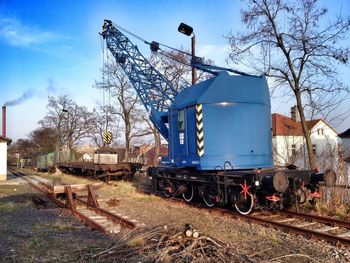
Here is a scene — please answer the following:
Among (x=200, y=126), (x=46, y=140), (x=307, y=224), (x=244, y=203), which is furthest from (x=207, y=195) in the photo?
(x=46, y=140)

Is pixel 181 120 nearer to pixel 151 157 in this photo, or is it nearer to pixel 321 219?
pixel 321 219

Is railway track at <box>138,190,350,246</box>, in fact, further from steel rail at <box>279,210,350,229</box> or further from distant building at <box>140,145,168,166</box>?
distant building at <box>140,145,168,166</box>

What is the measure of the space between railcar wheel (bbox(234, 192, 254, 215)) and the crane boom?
19.7 feet

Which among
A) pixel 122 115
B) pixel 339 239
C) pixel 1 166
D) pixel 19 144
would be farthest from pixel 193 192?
pixel 19 144

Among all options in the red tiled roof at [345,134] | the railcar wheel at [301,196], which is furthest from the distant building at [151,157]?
the red tiled roof at [345,134]

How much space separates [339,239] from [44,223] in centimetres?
643

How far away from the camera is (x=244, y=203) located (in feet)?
34.9

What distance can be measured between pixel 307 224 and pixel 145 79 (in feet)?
42.7

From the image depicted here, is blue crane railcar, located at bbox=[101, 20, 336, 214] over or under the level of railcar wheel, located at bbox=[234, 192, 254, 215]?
over

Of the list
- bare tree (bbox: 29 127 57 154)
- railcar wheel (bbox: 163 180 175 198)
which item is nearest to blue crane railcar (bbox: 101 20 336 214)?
railcar wheel (bbox: 163 180 175 198)

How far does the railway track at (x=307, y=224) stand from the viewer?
24.6 ft

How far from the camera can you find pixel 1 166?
27953 mm

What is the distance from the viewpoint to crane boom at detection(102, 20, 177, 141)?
17781 millimetres

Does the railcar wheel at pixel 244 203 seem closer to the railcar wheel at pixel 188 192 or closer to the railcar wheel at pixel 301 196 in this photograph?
the railcar wheel at pixel 301 196
